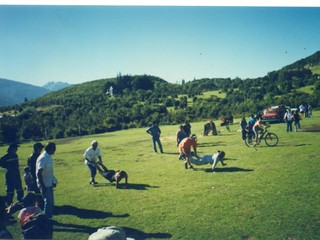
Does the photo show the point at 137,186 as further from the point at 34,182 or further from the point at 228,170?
the point at 228,170

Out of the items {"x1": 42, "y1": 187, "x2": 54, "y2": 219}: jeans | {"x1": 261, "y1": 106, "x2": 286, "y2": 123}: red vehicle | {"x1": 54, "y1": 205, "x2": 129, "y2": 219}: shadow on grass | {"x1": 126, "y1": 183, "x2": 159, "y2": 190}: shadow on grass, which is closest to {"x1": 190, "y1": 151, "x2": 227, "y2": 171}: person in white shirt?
{"x1": 126, "y1": 183, "x2": 159, "y2": 190}: shadow on grass

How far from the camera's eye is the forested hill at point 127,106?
79.3 feet

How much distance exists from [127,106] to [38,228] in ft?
148

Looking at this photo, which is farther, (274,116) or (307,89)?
(307,89)

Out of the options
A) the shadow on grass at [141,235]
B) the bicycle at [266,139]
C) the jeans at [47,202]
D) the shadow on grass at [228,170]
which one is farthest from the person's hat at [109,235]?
the bicycle at [266,139]

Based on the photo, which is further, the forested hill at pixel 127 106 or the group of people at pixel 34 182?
the forested hill at pixel 127 106

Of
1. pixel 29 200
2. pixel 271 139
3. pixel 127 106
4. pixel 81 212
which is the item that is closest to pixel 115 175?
pixel 81 212

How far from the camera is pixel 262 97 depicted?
6103 cm

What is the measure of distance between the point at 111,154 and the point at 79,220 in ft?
39.4

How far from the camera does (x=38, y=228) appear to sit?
5.79 m

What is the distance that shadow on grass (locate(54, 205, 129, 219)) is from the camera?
27.7 feet

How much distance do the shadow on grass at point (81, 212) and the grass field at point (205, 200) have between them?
0.03m

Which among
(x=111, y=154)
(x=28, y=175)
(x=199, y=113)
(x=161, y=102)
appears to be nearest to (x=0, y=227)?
(x=28, y=175)

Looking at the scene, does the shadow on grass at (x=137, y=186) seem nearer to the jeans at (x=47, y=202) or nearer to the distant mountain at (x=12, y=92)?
the jeans at (x=47, y=202)
